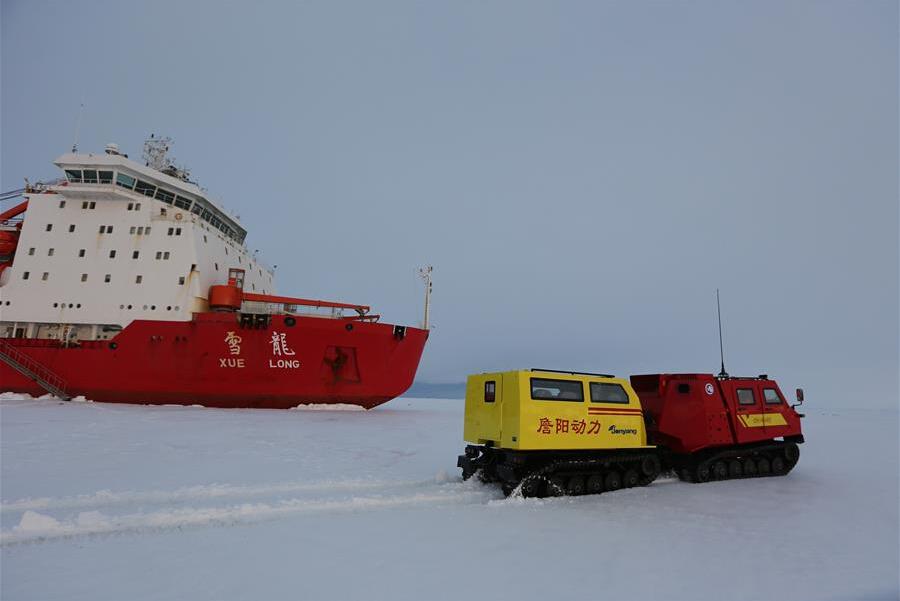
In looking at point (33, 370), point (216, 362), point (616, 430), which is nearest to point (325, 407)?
point (216, 362)

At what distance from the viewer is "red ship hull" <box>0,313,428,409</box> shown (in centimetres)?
1875

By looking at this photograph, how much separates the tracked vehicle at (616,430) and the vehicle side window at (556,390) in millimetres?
17

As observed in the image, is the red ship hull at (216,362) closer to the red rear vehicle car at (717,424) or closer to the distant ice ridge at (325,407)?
the distant ice ridge at (325,407)

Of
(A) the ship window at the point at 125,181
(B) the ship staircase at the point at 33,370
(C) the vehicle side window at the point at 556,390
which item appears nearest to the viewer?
(C) the vehicle side window at the point at 556,390

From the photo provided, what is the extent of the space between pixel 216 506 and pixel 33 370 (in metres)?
19.9

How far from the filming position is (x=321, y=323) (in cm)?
1894

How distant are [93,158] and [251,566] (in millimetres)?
24328

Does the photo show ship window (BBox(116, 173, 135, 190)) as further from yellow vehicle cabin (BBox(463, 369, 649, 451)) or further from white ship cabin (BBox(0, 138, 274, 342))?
yellow vehicle cabin (BBox(463, 369, 649, 451))

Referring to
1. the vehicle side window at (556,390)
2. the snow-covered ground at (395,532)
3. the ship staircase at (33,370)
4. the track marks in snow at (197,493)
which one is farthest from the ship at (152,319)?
the vehicle side window at (556,390)

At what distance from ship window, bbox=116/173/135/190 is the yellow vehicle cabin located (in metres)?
22.0

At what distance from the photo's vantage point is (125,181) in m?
22.0

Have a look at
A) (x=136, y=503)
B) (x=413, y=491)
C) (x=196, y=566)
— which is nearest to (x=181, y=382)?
(x=136, y=503)

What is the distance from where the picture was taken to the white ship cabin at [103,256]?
20594 millimetres

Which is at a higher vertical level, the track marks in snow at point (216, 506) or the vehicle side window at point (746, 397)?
the vehicle side window at point (746, 397)
